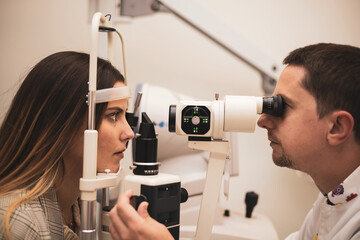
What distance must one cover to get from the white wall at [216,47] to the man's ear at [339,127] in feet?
3.07

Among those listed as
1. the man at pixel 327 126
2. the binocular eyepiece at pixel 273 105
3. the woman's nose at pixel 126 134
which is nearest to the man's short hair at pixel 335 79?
the man at pixel 327 126

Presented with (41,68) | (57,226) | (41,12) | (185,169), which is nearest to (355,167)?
(185,169)

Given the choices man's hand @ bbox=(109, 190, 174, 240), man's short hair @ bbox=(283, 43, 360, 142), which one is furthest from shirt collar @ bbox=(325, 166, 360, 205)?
man's hand @ bbox=(109, 190, 174, 240)

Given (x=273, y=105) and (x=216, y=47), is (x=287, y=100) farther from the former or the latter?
(x=216, y=47)

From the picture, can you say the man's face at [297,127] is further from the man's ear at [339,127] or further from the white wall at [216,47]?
the white wall at [216,47]

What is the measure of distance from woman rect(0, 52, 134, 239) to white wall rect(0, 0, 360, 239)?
2.93ft

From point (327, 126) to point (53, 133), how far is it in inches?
30.4

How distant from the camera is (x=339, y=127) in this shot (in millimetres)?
840

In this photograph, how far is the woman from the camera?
2.73 feet

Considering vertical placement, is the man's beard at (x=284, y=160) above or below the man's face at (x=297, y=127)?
below

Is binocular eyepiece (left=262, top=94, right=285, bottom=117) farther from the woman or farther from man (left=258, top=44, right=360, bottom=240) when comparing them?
the woman

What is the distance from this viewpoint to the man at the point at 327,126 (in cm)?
83

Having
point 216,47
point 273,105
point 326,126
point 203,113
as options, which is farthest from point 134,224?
point 216,47

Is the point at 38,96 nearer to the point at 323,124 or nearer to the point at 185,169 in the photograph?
the point at 185,169
